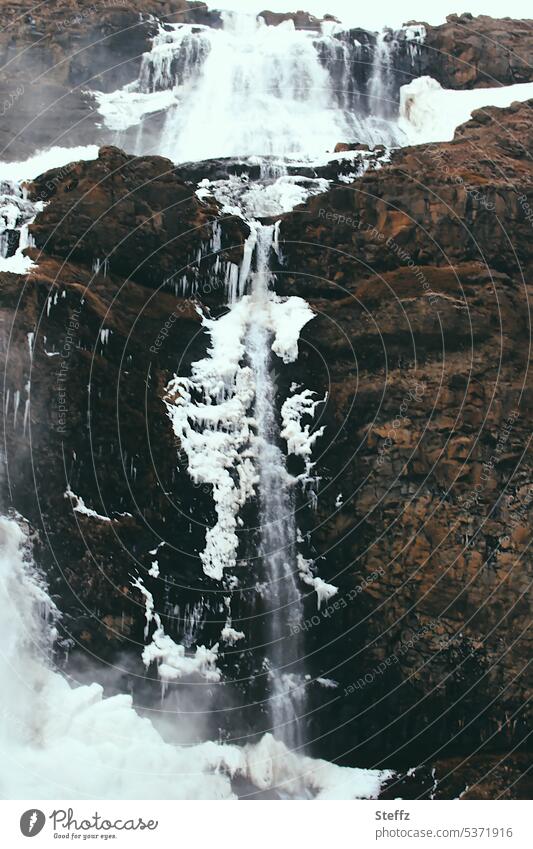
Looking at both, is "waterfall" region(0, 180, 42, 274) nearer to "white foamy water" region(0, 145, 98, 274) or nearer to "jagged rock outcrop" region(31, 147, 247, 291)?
"white foamy water" region(0, 145, 98, 274)

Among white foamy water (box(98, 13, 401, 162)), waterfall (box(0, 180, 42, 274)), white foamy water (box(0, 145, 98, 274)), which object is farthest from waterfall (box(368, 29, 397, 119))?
waterfall (box(0, 180, 42, 274))

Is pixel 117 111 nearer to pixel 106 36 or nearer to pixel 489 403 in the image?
pixel 106 36

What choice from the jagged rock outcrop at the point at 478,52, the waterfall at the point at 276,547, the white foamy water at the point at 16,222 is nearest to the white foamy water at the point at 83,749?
the waterfall at the point at 276,547

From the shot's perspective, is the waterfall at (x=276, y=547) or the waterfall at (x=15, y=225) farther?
the waterfall at (x=15, y=225)

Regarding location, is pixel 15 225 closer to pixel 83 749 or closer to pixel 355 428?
pixel 355 428

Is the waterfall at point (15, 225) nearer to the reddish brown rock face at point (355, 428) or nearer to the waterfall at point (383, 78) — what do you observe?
the reddish brown rock face at point (355, 428)

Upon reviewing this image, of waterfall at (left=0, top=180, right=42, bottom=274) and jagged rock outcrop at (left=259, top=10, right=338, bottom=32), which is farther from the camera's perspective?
jagged rock outcrop at (left=259, top=10, right=338, bottom=32)
